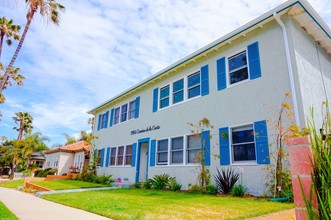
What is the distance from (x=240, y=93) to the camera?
955 cm

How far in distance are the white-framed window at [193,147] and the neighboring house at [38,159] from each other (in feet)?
125

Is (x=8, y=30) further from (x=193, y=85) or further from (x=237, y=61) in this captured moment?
(x=237, y=61)

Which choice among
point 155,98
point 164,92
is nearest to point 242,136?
point 164,92

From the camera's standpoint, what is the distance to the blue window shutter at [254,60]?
910cm

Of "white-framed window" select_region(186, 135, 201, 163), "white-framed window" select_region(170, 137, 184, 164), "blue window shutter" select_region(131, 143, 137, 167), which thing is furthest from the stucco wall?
"blue window shutter" select_region(131, 143, 137, 167)

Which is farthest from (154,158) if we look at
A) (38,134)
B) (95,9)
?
(38,134)

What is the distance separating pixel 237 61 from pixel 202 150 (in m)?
4.41

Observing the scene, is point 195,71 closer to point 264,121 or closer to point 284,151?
point 264,121

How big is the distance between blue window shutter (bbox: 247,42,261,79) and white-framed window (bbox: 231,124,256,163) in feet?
6.99

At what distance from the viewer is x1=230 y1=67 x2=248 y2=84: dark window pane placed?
9.73 m

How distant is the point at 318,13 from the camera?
8.86m

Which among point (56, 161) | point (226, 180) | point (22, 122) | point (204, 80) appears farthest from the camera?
point (22, 122)

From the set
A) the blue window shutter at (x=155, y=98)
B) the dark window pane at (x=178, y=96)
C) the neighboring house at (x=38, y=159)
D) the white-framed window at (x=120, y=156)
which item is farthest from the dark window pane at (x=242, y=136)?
the neighboring house at (x=38, y=159)

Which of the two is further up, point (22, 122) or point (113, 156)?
point (22, 122)
